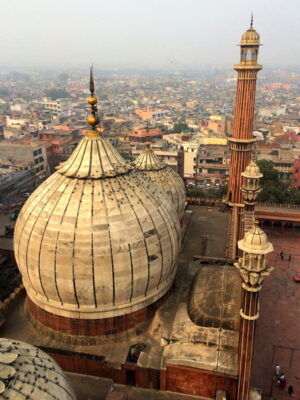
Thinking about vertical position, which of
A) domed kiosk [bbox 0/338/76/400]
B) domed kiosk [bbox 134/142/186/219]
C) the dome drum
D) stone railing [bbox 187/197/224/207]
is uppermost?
domed kiosk [bbox 134/142/186/219]

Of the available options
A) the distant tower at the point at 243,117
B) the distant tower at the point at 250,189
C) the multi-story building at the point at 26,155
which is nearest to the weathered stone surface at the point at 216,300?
the distant tower at the point at 250,189

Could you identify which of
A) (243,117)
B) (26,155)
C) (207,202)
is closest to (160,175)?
(243,117)

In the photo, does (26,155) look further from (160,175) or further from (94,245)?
(94,245)

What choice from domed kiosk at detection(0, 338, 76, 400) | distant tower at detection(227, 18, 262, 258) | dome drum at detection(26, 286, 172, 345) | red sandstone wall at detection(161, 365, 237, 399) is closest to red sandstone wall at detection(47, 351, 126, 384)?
dome drum at detection(26, 286, 172, 345)

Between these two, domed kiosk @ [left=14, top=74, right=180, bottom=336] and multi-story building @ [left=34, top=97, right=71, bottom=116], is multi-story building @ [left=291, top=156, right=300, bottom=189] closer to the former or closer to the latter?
domed kiosk @ [left=14, top=74, right=180, bottom=336]

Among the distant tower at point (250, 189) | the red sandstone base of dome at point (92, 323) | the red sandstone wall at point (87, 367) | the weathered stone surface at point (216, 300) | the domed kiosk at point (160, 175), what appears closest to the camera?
the red sandstone wall at point (87, 367)

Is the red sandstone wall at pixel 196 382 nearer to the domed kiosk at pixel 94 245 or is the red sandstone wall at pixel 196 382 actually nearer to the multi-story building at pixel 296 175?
the domed kiosk at pixel 94 245

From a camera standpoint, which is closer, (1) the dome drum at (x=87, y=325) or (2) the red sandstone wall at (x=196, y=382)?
(2) the red sandstone wall at (x=196, y=382)
